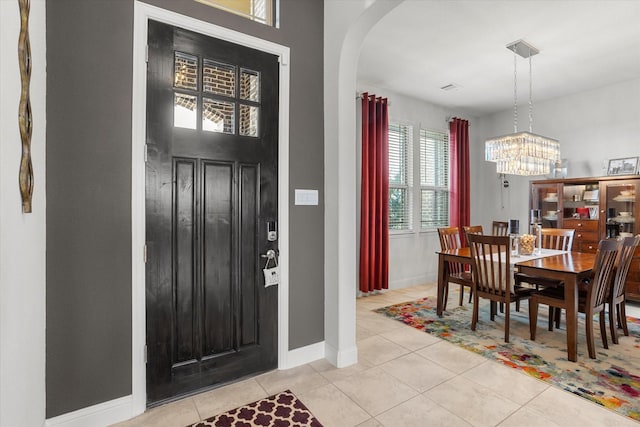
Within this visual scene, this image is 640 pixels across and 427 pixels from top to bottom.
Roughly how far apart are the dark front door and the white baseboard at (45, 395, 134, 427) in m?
0.14

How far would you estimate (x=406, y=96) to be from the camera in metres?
5.27

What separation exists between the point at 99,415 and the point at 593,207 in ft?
19.7

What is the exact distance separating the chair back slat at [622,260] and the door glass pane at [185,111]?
12.0ft

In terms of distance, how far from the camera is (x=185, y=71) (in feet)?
6.94

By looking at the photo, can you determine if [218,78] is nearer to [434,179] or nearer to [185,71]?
[185,71]

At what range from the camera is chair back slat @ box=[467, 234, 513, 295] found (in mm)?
2971

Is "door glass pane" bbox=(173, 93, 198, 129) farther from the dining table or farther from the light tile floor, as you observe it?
the dining table

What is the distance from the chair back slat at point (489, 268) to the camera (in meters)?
2.97

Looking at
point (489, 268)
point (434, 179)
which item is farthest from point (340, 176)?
point (434, 179)

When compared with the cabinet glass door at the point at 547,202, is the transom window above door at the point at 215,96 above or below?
above

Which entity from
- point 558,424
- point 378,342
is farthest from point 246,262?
point 558,424

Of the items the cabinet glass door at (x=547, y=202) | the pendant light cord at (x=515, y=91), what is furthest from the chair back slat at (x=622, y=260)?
the pendant light cord at (x=515, y=91)
